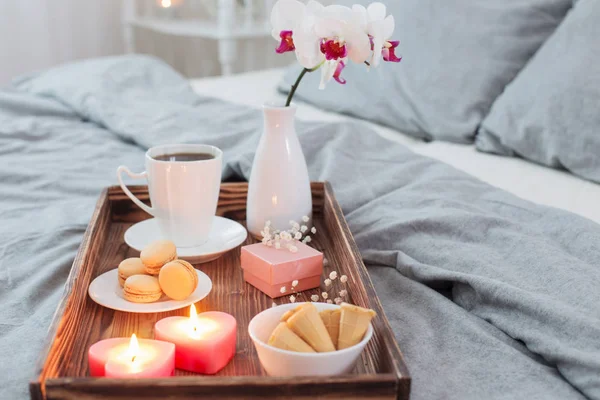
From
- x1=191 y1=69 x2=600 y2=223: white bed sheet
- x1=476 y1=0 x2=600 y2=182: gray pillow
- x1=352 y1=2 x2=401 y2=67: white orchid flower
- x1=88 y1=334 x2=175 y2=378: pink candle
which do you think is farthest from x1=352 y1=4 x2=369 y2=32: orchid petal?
x1=476 y1=0 x2=600 y2=182: gray pillow

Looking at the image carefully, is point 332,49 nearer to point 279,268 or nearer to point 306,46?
point 306,46

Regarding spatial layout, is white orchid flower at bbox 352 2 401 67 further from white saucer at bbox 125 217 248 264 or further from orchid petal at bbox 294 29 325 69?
white saucer at bbox 125 217 248 264

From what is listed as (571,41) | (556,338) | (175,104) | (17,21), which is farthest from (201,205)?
(17,21)

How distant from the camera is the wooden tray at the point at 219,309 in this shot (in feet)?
1.72

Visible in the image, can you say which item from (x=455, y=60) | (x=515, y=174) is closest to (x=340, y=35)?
(x=515, y=174)

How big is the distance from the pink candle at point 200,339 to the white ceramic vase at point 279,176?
0.30m

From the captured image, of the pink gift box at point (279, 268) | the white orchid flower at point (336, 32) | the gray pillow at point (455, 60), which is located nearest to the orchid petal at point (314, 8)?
the white orchid flower at point (336, 32)

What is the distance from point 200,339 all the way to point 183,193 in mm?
290

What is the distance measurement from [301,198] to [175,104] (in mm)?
756

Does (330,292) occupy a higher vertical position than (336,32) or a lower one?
lower

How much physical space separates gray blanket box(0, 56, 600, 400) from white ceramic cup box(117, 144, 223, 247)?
0.50ft

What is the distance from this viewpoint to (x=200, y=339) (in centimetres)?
61

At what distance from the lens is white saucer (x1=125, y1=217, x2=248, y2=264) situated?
88 centimetres

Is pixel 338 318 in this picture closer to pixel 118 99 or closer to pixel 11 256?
pixel 11 256
